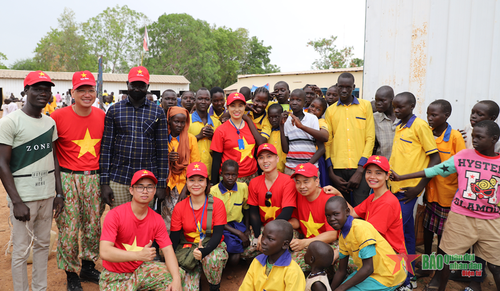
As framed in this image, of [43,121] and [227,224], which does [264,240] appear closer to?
[227,224]

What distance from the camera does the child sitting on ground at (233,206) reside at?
378 centimetres

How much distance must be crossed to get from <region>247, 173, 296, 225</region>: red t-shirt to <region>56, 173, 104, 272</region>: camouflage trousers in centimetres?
176

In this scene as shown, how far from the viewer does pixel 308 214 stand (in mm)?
3674

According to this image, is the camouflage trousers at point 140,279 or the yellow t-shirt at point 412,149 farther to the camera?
the yellow t-shirt at point 412,149

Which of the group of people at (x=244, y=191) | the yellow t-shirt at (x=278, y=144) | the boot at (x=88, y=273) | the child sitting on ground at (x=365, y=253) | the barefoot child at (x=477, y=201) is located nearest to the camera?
the child sitting on ground at (x=365, y=253)

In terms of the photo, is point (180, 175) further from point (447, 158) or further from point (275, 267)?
point (447, 158)

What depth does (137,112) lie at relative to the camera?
3463mm

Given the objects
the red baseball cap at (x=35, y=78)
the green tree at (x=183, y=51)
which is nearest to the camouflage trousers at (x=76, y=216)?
the red baseball cap at (x=35, y=78)

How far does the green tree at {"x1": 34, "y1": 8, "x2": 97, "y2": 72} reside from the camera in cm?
4538

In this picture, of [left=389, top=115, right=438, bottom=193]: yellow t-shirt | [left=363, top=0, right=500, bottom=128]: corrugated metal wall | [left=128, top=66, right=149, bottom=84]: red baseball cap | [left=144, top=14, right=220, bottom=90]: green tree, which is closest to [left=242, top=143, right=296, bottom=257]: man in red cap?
[left=389, top=115, right=438, bottom=193]: yellow t-shirt

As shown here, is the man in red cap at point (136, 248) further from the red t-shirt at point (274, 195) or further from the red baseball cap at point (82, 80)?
the red t-shirt at point (274, 195)

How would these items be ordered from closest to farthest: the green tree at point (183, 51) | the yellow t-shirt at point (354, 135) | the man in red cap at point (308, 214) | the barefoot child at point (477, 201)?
the barefoot child at point (477, 201)
the man in red cap at point (308, 214)
the yellow t-shirt at point (354, 135)
the green tree at point (183, 51)

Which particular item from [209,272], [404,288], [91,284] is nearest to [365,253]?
[404,288]

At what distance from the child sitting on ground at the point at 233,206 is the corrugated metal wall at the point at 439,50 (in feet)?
8.60
